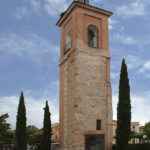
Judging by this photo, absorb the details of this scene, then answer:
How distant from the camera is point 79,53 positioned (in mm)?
31031

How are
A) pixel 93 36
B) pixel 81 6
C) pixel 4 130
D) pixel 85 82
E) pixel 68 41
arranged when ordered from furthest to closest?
pixel 4 130 < pixel 68 41 < pixel 93 36 < pixel 81 6 < pixel 85 82

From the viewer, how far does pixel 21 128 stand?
115 feet

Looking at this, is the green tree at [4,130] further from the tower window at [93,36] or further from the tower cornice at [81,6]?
the tower window at [93,36]

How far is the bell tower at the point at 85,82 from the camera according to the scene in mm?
29781

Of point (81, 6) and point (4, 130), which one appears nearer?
point (81, 6)

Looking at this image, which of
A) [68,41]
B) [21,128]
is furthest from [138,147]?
[21,128]

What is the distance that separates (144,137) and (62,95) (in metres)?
23.6

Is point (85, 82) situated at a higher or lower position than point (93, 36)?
lower

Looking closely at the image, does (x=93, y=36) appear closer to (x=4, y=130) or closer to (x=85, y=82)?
(x=85, y=82)

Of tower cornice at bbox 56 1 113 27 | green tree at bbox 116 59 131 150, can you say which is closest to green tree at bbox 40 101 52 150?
green tree at bbox 116 59 131 150

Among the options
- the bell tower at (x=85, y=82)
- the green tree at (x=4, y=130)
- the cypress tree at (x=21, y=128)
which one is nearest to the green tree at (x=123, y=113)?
the bell tower at (x=85, y=82)

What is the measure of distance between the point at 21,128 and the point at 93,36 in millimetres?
12099

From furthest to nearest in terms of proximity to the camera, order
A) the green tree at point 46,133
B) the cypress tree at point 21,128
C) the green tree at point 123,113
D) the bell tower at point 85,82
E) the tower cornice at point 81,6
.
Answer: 1. the cypress tree at point 21,128
2. the green tree at point 46,133
3. the tower cornice at point 81,6
4. the bell tower at point 85,82
5. the green tree at point 123,113

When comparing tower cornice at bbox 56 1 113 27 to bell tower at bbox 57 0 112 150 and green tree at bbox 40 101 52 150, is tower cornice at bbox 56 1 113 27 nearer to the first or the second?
bell tower at bbox 57 0 112 150
